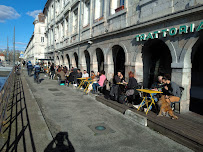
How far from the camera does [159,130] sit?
4.54m

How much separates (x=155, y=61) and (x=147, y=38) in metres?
1.88

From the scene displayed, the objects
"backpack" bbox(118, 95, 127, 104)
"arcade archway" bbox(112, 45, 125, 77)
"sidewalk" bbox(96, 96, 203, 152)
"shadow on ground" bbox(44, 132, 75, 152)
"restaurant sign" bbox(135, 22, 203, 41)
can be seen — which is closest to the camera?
"shadow on ground" bbox(44, 132, 75, 152)

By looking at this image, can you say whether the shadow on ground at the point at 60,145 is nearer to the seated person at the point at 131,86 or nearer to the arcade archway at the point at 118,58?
the seated person at the point at 131,86

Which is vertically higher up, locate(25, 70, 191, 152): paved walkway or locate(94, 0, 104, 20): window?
locate(94, 0, 104, 20): window

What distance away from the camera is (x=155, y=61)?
855 centimetres

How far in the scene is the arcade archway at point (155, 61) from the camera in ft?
27.0

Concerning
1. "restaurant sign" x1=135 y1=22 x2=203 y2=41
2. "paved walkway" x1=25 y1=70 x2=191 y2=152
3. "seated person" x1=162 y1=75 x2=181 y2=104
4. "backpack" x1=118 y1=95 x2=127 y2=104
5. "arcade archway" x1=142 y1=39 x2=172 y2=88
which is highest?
"restaurant sign" x1=135 y1=22 x2=203 y2=41

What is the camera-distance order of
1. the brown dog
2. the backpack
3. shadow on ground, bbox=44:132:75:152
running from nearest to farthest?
1. shadow on ground, bbox=44:132:75:152
2. the brown dog
3. the backpack

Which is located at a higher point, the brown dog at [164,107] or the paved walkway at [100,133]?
the brown dog at [164,107]

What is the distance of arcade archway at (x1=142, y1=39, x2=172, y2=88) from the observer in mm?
8234

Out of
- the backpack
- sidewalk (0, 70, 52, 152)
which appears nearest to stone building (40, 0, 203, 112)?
the backpack

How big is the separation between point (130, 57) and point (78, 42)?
311 inches

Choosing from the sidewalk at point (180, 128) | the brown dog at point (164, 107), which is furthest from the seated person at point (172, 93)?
the sidewalk at point (180, 128)

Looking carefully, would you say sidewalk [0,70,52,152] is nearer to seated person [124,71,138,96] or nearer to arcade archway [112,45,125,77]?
seated person [124,71,138,96]
